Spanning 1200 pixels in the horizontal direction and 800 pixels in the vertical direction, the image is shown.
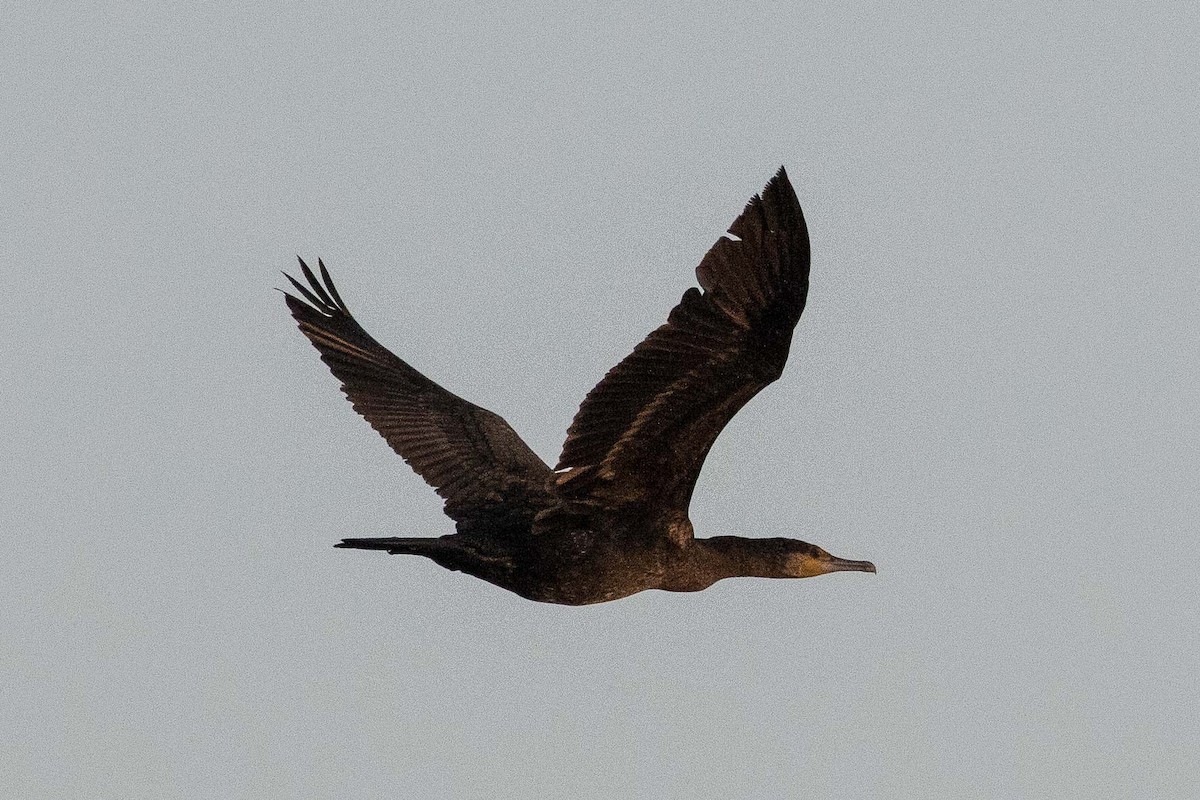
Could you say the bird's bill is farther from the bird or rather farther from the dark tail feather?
the dark tail feather

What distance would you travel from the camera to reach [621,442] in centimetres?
1060

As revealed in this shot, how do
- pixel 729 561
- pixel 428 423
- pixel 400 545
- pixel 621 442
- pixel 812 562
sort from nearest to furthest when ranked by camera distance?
pixel 621 442 < pixel 400 545 < pixel 729 561 < pixel 812 562 < pixel 428 423

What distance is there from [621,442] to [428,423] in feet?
9.19

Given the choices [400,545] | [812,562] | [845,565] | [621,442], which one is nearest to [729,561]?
[812,562]

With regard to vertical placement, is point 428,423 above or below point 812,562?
above

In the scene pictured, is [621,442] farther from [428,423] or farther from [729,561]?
[428,423]

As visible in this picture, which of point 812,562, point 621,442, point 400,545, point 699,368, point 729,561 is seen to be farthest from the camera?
point 812,562

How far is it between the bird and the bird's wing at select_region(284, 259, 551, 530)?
11 millimetres

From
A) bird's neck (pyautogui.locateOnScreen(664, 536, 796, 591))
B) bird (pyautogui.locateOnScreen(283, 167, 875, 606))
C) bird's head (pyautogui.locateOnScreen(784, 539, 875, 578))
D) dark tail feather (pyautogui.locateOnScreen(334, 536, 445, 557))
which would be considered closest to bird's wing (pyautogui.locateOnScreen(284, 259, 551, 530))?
bird (pyautogui.locateOnScreen(283, 167, 875, 606))

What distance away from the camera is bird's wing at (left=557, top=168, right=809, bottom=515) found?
9.57 m

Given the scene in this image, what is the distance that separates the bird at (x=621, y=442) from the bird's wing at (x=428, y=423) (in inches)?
0.4

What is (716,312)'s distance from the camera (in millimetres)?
9734

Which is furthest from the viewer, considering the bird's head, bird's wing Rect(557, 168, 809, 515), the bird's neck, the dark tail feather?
the bird's head

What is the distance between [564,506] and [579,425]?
2.91ft
